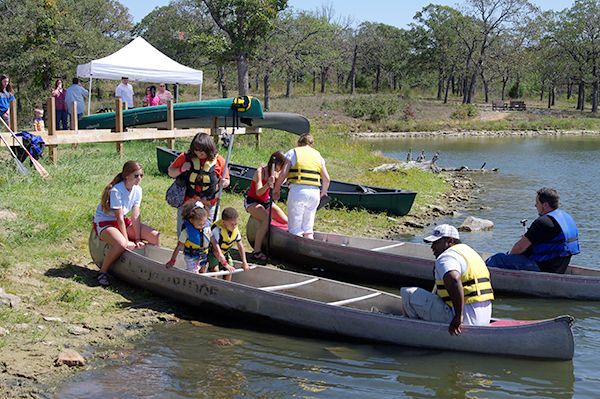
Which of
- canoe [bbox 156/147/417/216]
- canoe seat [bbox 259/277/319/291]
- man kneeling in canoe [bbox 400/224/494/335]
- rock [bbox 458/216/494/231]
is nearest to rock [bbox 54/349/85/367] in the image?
canoe seat [bbox 259/277/319/291]

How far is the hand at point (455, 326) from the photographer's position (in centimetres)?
741

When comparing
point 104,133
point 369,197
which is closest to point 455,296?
point 369,197

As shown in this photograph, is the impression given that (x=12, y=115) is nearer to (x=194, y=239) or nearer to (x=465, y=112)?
(x=194, y=239)

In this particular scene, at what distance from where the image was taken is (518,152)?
3844cm

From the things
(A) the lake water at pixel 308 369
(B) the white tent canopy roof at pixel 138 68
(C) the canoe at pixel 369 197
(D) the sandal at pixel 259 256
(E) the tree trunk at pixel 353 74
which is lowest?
(A) the lake water at pixel 308 369

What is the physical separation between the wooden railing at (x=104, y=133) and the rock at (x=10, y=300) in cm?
665

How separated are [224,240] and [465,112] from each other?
184 feet

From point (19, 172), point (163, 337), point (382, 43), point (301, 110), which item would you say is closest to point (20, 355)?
point (163, 337)

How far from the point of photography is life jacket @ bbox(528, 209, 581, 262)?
9.66m

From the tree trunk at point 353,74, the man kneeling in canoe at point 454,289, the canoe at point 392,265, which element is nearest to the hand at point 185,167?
the canoe at point 392,265

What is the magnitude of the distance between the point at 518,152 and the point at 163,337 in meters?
33.0

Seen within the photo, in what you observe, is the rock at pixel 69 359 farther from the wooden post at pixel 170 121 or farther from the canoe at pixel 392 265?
the wooden post at pixel 170 121

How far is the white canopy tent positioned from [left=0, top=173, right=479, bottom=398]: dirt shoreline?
12002 millimetres

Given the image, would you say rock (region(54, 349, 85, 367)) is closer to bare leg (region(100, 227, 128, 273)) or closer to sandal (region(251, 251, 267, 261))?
bare leg (region(100, 227, 128, 273))
